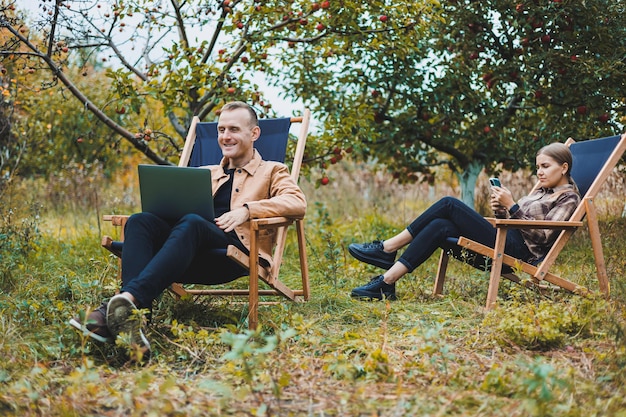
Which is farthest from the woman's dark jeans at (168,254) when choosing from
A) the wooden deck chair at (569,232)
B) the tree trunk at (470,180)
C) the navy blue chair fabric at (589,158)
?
the tree trunk at (470,180)

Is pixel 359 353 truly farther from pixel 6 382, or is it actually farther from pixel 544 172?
pixel 544 172

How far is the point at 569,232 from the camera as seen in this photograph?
3.78 metres

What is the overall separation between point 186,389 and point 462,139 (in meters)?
4.71

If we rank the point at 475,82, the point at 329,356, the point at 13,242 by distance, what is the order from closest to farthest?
→ the point at 329,356 → the point at 13,242 → the point at 475,82

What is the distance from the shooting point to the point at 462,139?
6.54m

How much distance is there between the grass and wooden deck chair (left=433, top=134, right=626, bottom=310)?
5.8 inches

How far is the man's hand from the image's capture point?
3346 millimetres

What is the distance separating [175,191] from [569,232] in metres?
2.06

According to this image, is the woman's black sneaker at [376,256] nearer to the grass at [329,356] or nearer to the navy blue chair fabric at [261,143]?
the grass at [329,356]

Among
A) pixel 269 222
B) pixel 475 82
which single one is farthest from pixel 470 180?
pixel 269 222

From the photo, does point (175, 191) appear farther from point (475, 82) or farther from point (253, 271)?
point (475, 82)

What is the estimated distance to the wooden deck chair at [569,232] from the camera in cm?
367

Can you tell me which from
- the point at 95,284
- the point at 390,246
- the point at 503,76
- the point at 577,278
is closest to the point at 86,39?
the point at 95,284

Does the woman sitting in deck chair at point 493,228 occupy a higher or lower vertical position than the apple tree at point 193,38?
lower
